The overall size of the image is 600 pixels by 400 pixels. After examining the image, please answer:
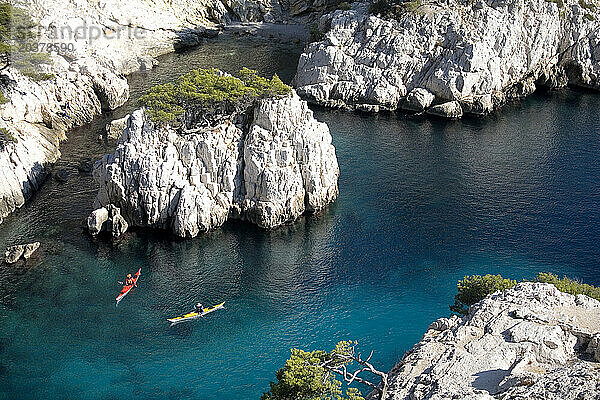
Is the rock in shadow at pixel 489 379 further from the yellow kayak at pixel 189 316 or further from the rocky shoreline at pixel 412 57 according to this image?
the rocky shoreline at pixel 412 57

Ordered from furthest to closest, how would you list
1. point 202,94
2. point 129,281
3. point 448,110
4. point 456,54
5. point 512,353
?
point 456,54 → point 448,110 → point 202,94 → point 129,281 → point 512,353

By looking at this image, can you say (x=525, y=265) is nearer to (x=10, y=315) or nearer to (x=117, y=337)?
(x=117, y=337)

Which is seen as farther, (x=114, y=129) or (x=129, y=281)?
(x=114, y=129)

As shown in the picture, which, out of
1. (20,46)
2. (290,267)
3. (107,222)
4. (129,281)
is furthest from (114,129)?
(290,267)

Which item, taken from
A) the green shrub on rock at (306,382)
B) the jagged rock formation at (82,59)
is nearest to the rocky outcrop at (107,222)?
the jagged rock formation at (82,59)

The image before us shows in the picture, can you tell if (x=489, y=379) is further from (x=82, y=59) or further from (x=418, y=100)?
(x=82, y=59)

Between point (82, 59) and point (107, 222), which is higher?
point (82, 59)
